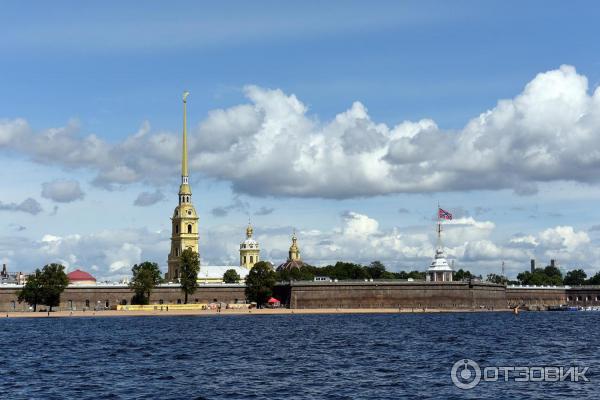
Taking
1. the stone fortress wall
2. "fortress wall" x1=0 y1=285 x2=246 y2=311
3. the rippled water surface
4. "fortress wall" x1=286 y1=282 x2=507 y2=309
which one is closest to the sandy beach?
"fortress wall" x1=286 y1=282 x2=507 y2=309

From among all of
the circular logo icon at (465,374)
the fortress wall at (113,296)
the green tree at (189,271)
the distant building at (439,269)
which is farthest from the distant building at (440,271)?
the circular logo icon at (465,374)

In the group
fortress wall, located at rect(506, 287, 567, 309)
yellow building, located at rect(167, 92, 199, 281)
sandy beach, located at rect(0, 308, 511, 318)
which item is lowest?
sandy beach, located at rect(0, 308, 511, 318)

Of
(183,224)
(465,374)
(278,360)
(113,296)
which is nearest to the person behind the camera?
(465,374)

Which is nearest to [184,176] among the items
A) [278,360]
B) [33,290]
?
[33,290]

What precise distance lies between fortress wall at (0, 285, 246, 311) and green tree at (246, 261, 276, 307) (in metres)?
9.34

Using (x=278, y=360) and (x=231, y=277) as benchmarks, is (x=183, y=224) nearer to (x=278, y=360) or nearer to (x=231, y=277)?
(x=231, y=277)

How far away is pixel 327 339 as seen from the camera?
78.4 m

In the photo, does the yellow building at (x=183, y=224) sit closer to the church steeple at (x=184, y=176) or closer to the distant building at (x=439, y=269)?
the church steeple at (x=184, y=176)

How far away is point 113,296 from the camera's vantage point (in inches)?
6196

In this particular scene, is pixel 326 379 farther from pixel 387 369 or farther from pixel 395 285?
pixel 395 285

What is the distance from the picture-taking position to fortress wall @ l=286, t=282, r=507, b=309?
513 feet

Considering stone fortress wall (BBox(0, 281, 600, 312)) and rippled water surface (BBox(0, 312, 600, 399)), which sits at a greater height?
stone fortress wall (BBox(0, 281, 600, 312))

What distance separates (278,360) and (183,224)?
446 ft

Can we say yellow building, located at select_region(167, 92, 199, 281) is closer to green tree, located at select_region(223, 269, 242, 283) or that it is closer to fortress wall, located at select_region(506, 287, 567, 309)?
green tree, located at select_region(223, 269, 242, 283)
